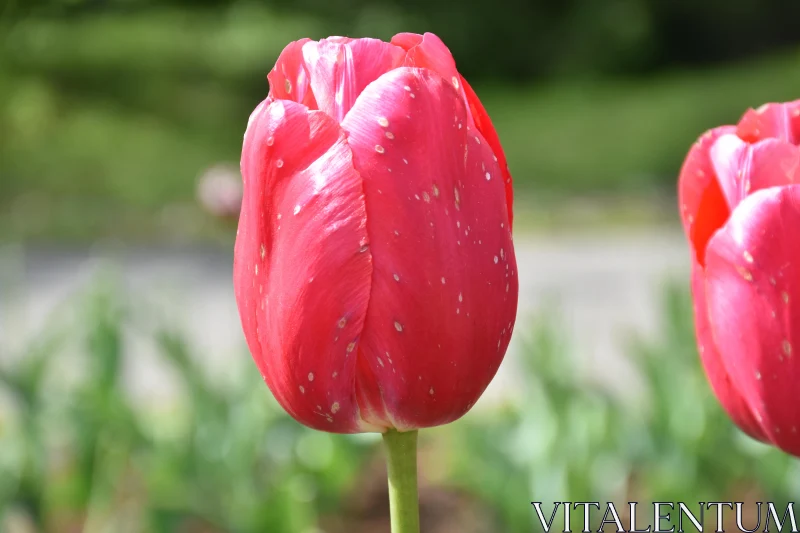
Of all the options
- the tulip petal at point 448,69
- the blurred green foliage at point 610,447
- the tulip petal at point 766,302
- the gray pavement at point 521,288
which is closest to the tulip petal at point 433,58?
the tulip petal at point 448,69

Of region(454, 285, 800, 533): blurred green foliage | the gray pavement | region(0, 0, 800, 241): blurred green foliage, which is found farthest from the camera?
region(0, 0, 800, 241): blurred green foliage

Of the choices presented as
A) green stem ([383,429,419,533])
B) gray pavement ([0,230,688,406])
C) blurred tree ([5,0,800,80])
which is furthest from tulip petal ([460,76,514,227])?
blurred tree ([5,0,800,80])

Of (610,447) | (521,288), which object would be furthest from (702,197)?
(521,288)

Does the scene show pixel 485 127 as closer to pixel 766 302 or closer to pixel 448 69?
pixel 448 69

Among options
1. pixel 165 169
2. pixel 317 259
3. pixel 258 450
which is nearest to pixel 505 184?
pixel 317 259

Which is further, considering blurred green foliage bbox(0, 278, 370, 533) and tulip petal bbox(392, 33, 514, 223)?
blurred green foliage bbox(0, 278, 370, 533)

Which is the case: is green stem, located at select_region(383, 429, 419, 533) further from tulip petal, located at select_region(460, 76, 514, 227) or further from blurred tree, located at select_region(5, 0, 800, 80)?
blurred tree, located at select_region(5, 0, 800, 80)

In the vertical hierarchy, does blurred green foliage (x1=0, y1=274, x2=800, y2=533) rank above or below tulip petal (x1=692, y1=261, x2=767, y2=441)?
below

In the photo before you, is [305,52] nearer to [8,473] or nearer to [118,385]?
[8,473]
